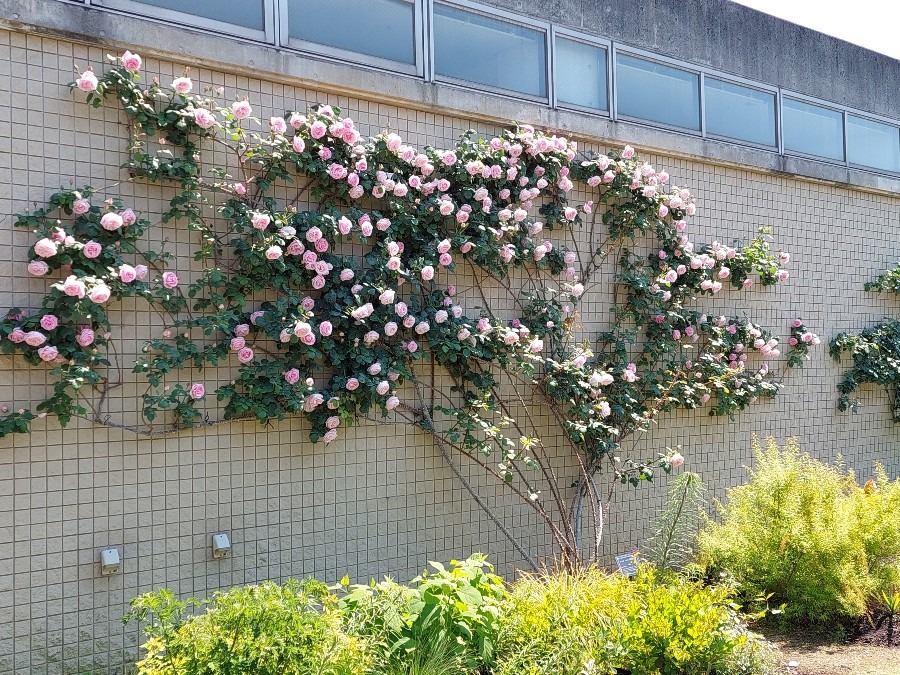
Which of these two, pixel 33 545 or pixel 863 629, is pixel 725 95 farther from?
pixel 33 545

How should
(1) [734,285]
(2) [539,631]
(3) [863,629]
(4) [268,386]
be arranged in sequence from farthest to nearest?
(1) [734,285] → (3) [863,629] → (4) [268,386] → (2) [539,631]

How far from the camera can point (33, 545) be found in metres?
3.85

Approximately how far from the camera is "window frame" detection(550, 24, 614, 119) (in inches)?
232

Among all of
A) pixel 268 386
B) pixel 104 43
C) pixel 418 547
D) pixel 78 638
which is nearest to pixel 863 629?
pixel 418 547

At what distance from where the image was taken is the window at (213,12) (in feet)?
13.7

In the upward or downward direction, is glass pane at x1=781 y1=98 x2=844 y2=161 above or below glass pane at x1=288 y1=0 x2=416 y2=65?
above

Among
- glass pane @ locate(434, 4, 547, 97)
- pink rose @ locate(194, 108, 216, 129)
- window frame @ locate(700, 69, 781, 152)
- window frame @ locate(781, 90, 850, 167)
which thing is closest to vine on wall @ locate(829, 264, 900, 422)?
window frame @ locate(781, 90, 850, 167)

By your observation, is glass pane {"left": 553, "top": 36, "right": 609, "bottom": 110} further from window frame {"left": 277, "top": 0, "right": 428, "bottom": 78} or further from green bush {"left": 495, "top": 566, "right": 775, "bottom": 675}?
green bush {"left": 495, "top": 566, "right": 775, "bottom": 675}

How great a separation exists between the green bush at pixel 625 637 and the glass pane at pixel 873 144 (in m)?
6.32

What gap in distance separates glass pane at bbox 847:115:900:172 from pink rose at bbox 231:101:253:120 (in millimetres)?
6630

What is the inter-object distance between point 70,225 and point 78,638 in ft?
6.87

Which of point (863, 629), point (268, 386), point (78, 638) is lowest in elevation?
point (863, 629)

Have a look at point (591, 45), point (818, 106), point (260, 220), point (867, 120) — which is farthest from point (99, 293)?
point (867, 120)

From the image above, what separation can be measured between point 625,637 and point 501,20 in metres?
4.24
